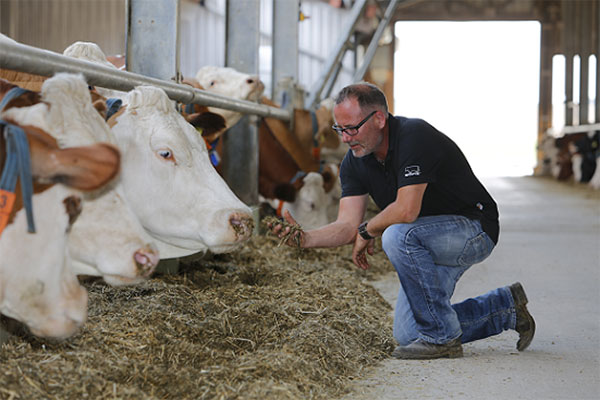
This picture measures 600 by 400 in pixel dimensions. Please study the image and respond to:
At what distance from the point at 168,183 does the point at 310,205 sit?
431 centimetres

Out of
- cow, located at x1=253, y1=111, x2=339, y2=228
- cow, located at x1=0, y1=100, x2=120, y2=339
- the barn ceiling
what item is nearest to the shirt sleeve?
cow, located at x1=0, y1=100, x2=120, y2=339

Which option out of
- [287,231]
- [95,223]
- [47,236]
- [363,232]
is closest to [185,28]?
[363,232]

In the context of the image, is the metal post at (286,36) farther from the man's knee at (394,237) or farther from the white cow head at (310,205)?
the man's knee at (394,237)

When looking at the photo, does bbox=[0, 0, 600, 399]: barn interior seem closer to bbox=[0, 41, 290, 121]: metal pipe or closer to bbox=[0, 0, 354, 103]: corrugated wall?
bbox=[0, 41, 290, 121]: metal pipe

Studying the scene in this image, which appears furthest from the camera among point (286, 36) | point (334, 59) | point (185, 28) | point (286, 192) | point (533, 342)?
point (185, 28)

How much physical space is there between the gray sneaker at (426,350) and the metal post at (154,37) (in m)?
1.76

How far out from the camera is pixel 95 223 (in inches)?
78.7

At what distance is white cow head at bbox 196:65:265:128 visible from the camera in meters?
5.82

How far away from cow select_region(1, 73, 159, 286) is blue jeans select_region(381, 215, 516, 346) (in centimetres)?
167

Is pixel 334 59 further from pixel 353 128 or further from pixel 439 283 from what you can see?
pixel 439 283

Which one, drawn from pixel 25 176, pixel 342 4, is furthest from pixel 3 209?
pixel 342 4

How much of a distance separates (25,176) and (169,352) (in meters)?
1.17

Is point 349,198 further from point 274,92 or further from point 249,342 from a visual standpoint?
Result: point 274,92

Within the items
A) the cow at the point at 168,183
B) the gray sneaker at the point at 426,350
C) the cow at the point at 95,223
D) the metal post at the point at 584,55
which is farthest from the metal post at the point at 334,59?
the metal post at the point at 584,55
